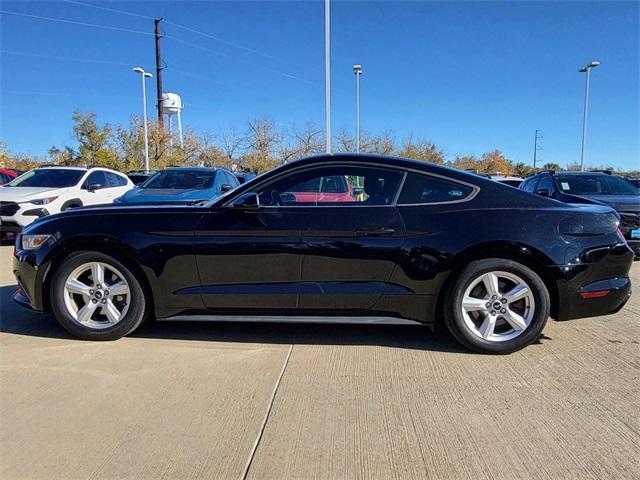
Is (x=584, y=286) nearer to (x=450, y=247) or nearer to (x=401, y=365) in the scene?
(x=450, y=247)

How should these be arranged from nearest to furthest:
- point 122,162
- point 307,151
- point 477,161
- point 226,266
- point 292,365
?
1. point 292,365
2. point 226,266
3. point 122,162
4. point 307,151
5. point 477,161

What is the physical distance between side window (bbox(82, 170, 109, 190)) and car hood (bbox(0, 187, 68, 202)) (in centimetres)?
73

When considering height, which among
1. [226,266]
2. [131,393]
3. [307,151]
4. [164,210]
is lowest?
[131,393]

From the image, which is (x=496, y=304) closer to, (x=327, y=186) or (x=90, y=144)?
(x=327, y=186)

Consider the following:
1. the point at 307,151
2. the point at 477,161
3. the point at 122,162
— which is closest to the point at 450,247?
the point at 122,162

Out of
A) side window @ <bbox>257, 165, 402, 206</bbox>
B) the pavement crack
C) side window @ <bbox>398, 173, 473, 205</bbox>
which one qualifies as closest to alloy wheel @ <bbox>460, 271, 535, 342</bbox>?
side window @ <bbox>398, 173, 473, 205</bbox>

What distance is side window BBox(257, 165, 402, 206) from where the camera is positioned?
393 centimetres

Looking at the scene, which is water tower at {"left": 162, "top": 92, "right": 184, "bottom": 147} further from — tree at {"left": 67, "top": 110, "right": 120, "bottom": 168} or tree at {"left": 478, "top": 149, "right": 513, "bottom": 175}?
tree at {"left": 478, "top": 149, "right": 513, "bottom": 175}

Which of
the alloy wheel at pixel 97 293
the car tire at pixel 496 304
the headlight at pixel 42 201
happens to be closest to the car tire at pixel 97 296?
the alloy wheel at pixel 97 293

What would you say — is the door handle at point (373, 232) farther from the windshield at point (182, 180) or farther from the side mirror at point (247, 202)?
the windshield at point (182, 180)

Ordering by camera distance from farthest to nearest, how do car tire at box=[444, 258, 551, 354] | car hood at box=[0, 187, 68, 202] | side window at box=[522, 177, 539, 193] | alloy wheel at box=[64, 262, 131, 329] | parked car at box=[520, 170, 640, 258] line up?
side window at box=[522, 177, 539, 193]
car hood at box=[0, 187, 68, 202]
parked car at box=[520, 170, 640, 258]
alloy wheel at box=[64, 262, 131, 329]
car tire at box=[444, 258, 551, 354]

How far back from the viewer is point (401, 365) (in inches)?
144

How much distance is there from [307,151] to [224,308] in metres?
31.3

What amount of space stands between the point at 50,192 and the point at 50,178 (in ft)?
3.22
